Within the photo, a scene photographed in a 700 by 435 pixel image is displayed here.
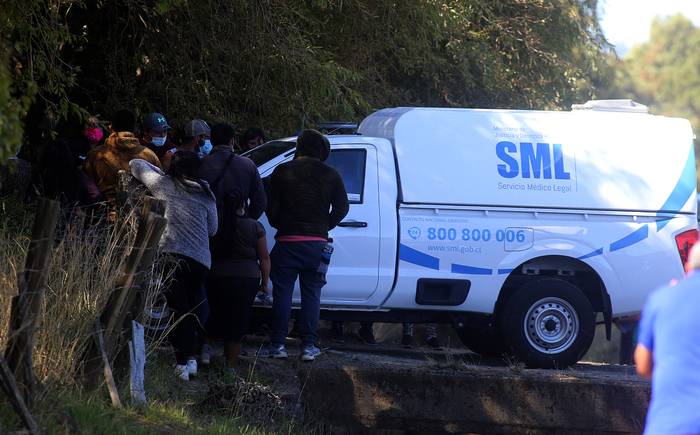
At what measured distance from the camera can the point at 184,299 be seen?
812 centimetres

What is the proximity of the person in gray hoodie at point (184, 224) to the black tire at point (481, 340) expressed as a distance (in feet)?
11.4

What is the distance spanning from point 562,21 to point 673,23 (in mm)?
69256

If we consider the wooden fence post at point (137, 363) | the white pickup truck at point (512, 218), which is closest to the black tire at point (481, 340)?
the white pickup truck at point (512, 218)

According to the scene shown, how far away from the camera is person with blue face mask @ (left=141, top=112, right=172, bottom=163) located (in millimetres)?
9352

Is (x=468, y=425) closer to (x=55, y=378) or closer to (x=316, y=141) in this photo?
(x=316, y=141)

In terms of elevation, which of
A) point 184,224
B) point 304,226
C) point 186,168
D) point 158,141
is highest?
point 158,141

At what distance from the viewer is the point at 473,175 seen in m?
9.77

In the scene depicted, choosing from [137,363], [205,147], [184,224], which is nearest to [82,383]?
[137,363]

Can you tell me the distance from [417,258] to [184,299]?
233 centimetres

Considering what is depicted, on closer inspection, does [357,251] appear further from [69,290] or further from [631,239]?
[69,290]

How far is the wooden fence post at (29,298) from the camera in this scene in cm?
579

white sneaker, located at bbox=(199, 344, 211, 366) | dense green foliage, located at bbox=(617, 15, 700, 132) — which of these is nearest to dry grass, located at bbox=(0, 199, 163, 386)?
white sneaker, located at bbox=(199, 344, 211, 366)

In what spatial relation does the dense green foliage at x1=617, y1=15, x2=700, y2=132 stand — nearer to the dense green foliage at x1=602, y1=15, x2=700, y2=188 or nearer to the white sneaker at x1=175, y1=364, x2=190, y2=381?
the dense green foliage at x1=602, y1=15, x2=700, y2=188

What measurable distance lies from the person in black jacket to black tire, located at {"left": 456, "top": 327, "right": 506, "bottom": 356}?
234 centimetres
